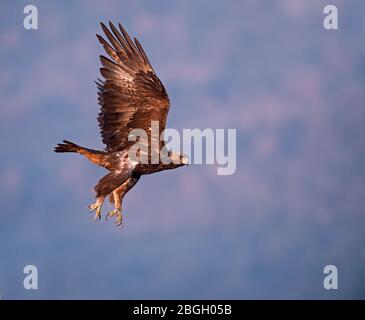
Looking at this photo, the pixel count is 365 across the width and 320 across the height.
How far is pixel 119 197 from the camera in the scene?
1869 cm

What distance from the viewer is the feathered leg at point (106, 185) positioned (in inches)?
696

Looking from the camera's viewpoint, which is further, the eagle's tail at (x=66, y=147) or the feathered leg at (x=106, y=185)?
the eagle's tail at (x=66, y=147)

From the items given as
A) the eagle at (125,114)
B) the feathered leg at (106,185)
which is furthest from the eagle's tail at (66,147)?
the feathered leg at (106,185)

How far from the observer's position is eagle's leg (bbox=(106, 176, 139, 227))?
730 inches

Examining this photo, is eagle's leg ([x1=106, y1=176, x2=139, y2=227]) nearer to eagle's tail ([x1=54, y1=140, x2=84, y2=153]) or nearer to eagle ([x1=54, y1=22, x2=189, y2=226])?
eagle ([x1=54, y1=22, x2=189, y2=226])

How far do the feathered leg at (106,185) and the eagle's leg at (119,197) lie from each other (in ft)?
1.38

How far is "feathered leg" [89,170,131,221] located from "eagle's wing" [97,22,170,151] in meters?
0.68

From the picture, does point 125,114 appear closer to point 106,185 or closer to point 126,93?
point 126,93

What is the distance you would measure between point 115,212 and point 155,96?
2.34 metres

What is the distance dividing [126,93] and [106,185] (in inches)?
73.4

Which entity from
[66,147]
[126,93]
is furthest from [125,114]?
[66,147]

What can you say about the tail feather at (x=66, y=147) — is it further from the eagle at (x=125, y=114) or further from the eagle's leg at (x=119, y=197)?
the eagle's leg at (x=119, y=197)

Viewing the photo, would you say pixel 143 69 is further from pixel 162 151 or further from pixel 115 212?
pixel 115 212
